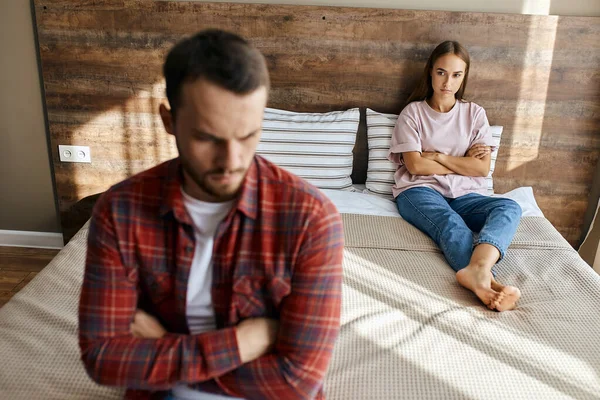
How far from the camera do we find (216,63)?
780mm

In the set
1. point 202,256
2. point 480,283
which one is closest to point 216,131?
point 202,256

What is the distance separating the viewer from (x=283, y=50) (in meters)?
2.42

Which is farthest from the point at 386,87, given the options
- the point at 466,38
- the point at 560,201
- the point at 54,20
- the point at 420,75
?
the point at 54,20

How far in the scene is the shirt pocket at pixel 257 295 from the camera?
93 centimetres

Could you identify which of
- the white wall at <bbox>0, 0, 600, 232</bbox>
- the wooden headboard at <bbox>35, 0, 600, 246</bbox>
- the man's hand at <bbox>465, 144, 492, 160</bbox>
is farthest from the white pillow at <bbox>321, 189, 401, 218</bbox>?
the white wall at <bbox>0, 0, 600, 232</bbox>

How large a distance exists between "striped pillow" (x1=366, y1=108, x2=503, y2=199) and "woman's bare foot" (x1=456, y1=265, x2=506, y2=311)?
0.78 m

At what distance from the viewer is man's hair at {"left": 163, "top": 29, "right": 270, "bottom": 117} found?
78 cm

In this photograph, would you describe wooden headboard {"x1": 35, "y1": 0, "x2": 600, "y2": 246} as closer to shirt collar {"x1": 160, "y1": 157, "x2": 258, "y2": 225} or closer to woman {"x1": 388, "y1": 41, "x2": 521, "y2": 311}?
woman {"x1": 388, "y1": 41, "x2": 521, "y2": 311}

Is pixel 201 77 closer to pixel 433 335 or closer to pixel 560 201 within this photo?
pixel 433 335

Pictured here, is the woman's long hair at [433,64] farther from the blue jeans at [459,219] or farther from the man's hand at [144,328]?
the man's hand at [144,328]

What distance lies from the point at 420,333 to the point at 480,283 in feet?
1.01

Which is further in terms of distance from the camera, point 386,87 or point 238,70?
point 386,87

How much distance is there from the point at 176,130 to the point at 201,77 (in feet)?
0.37

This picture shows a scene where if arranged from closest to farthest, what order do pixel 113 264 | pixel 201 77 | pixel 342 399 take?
pixel 201 77
pixel 113 264
pixel 342 399
